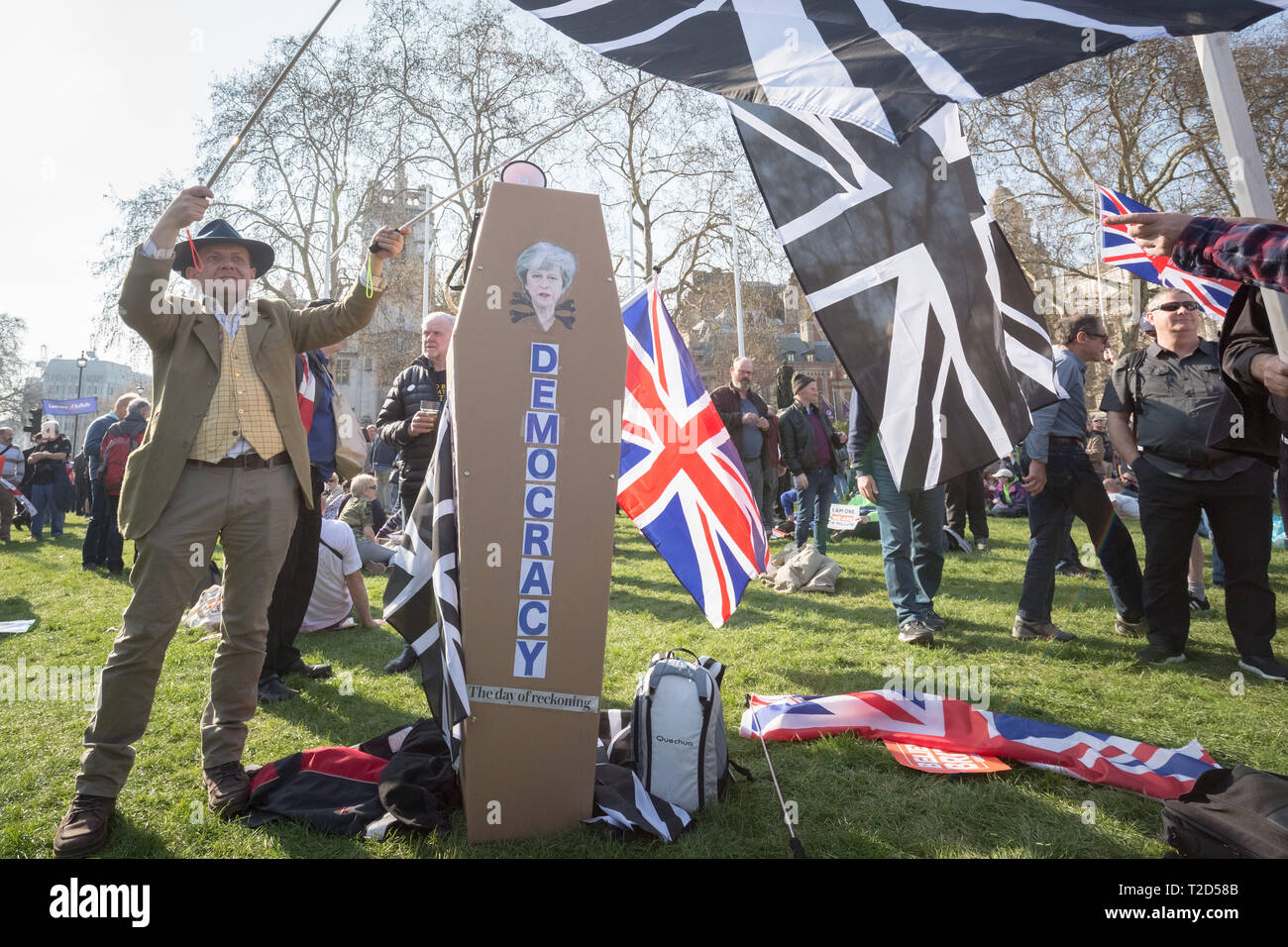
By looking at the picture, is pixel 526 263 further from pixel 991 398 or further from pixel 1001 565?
pixel 1001 565

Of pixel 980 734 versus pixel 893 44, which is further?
pixel 980 734

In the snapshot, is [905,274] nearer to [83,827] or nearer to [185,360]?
[185,360]

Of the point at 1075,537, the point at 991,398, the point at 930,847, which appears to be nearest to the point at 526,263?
the point at 991,398

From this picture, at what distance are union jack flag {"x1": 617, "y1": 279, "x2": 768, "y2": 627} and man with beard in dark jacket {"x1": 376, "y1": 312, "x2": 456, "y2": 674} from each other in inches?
50.8

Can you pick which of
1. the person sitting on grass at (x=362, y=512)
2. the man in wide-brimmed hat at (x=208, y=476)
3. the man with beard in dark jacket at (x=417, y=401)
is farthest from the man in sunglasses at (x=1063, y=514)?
the person sitting on grass at (x=362, y=512)

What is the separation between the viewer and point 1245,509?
475 cm

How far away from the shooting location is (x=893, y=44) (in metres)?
2.34

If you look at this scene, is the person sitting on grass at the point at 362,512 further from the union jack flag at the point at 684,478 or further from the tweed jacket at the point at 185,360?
the tweed jacket at the point at 185,360

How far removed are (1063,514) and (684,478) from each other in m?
2.82

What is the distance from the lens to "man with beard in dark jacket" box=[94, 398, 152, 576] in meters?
8.80

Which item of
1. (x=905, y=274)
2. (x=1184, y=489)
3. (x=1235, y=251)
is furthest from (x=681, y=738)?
(x=1184, y=489)

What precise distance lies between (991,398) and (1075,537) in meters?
7.38

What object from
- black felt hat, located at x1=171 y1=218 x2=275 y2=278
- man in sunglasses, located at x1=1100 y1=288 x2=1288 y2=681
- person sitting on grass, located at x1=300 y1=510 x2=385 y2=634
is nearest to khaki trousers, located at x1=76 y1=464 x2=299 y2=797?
black felt hat, located at x1=171 y1=218 x2=275 y2=278

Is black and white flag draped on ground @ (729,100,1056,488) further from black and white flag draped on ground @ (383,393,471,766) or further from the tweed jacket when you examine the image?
the tweed jacket
